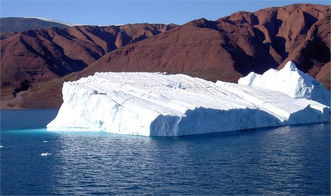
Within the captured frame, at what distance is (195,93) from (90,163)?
22.6 meters

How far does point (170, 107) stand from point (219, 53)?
88813 millimetres

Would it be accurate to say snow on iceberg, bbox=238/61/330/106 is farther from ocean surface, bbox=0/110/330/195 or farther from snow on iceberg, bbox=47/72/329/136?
ocean surface, bbox=0/110/330/195

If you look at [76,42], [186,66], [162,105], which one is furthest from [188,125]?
[76,42]

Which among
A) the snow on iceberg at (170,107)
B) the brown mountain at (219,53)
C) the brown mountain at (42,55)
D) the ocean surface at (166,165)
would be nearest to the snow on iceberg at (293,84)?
the snow on iceberg at (170,107)

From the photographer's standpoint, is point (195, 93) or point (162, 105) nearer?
point (162, 105)

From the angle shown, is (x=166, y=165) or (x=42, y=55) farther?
(x=42, y=55)

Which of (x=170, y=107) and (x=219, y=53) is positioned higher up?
(x=219, y=53)

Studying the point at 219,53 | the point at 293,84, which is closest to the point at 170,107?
the point at 293,84

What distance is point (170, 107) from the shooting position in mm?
44125

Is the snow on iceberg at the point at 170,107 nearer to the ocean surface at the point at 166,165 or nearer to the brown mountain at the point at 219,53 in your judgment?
the ocean surface at the point at 166,165

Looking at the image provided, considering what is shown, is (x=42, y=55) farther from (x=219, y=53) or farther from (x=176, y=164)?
(x=176, y=164)

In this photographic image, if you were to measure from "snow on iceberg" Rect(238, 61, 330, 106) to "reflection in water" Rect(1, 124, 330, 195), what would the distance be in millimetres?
17168

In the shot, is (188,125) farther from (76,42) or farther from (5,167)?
(76,42)

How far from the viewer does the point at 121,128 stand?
44812 millimetres
